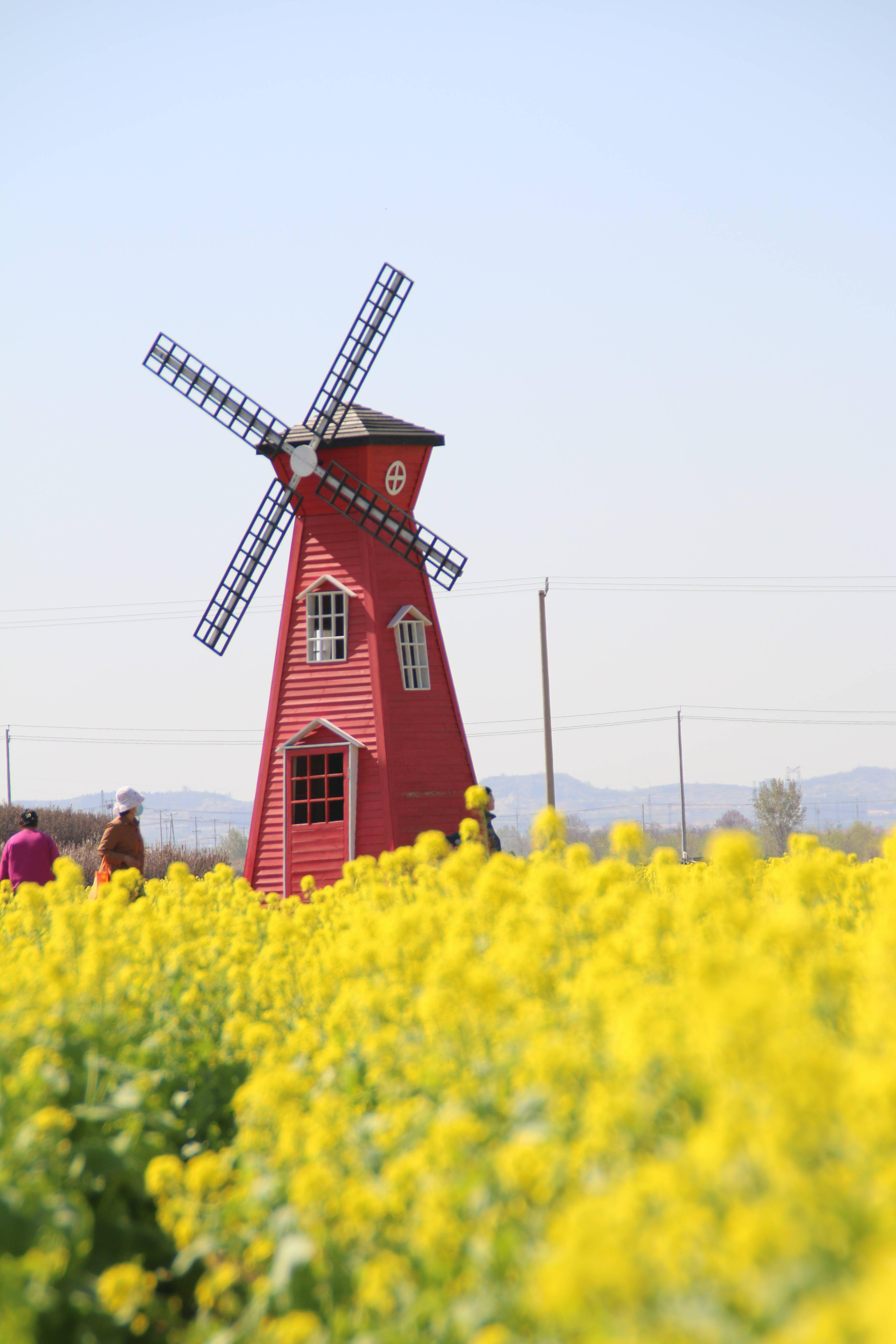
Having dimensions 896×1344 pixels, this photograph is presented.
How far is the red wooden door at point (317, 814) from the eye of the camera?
18453 mm

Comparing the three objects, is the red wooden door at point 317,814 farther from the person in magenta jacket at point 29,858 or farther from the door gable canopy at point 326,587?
the person in magenta jacket at point 29,858

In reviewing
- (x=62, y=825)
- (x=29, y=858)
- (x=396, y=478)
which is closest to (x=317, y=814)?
(x=396, y=478)

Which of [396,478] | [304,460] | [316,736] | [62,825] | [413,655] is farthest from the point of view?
[62,825]

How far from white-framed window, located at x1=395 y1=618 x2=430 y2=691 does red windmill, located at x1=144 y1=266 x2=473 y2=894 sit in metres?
0.02

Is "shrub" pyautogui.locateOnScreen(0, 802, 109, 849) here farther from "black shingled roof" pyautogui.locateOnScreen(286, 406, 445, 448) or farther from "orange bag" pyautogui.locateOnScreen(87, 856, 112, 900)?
"orange bag" pyautogui.locateOnScreen(87, 856, 112, 900)

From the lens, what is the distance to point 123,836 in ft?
42.5

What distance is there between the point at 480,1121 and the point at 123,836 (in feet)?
31.0

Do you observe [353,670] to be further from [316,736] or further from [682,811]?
[682,811]

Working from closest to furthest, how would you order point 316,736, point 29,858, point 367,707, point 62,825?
point 29,858
point 367,707
point 316,736
point 62,825

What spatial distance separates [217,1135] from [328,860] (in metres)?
12.2

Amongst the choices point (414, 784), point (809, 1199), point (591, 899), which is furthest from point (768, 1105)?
point (414, 784)

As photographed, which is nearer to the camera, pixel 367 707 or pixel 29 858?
pixel 29 858

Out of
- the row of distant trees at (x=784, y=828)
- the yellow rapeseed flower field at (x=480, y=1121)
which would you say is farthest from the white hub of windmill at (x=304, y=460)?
the row of distant trees at (x=784, y=828)

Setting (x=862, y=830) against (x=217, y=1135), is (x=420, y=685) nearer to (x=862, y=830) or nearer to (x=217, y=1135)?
(x=217, y=1135)
